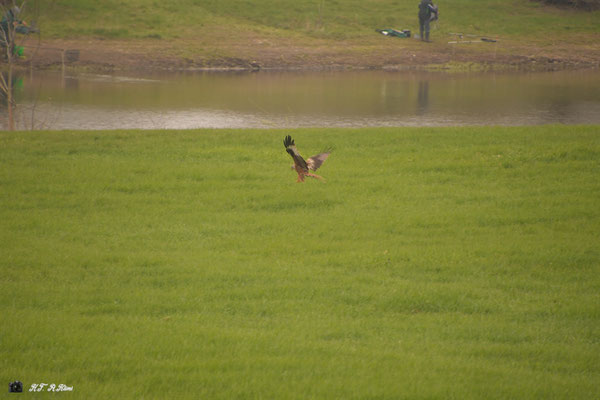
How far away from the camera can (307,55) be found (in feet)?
124

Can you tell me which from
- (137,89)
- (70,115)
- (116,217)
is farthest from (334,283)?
(137,89)

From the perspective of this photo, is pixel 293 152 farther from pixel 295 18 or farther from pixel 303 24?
pixel 295 18

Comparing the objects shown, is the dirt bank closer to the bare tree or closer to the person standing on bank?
the person standing on bank

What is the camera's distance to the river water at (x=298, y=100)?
1998 cm

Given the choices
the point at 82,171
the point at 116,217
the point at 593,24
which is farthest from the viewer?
the point at 593,24

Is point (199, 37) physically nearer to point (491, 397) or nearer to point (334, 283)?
point (334, 283)

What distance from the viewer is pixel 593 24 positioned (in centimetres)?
4794

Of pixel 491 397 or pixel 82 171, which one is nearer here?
pixel 491 397

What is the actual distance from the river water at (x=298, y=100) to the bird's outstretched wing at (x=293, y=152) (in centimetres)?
865

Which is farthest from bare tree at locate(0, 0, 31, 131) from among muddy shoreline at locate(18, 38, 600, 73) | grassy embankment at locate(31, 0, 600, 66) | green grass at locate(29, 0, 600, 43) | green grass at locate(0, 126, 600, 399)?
green grass at locate(29, 0, 600, 43)

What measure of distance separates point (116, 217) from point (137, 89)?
18.5 meters

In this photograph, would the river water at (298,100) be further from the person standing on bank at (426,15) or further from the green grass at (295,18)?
the person standing on bank at (426,15)

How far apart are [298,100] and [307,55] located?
549 inches

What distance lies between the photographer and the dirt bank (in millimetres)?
34188
